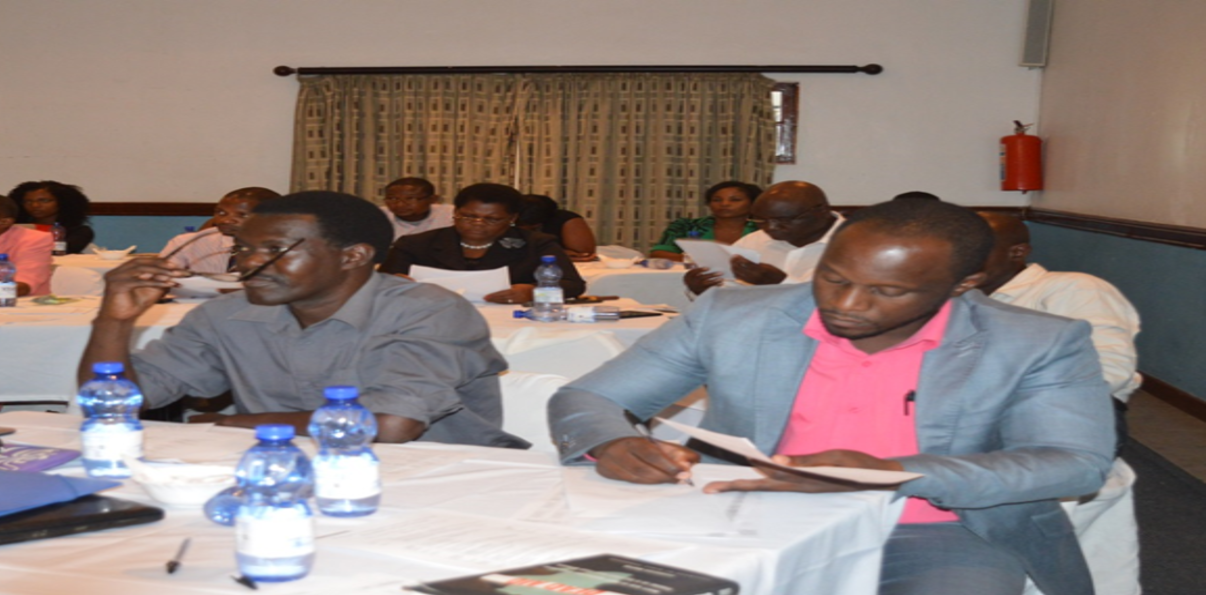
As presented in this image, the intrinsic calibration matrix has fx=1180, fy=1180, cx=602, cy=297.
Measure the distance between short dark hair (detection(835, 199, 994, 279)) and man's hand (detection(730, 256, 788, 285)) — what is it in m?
3.14

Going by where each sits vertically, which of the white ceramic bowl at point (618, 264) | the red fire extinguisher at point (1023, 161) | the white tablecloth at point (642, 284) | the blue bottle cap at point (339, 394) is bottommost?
the white tablecloth at point (642, 284)

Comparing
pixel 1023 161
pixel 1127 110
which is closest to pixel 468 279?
pixel 1127 110

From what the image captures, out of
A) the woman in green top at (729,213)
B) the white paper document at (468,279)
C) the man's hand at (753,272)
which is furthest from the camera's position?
the woman in green top at (729,213)

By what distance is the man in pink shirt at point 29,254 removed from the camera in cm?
560

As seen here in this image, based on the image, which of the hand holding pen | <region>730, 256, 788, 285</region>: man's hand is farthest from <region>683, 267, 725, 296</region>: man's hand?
the hand holding pen

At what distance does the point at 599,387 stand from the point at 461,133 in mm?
7908

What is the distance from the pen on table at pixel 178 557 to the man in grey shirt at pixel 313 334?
2.96 ft

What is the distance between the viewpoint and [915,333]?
7.47 ft

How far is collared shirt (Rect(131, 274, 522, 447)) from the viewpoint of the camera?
2590mm

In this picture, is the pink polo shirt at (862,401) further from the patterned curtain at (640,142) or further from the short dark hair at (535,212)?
the patterned curtain at (640,142)

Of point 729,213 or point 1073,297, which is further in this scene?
point 729,213

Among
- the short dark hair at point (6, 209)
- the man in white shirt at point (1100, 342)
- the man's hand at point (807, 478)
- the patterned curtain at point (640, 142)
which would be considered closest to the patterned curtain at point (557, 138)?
the patterned curtain at point (640, 142)

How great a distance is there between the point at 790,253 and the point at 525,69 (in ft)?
15.9

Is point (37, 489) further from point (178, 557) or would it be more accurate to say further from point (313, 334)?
point (313, 334)
